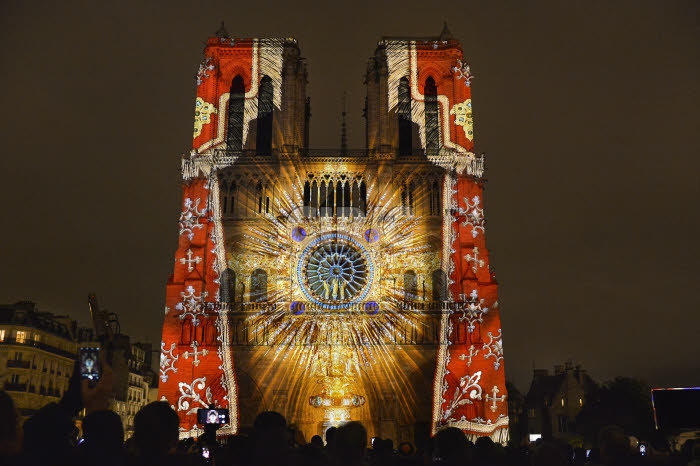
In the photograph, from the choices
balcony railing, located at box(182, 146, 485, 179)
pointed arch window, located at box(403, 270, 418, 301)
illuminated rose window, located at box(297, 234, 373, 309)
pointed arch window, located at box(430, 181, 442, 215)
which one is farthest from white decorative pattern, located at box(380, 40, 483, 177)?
illuminated rose window, located at box(297, 234, 373, 309)

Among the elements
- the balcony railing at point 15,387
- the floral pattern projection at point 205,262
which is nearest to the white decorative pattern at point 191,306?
the floral pattern projection at point 205,262

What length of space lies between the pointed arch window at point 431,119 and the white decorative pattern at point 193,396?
680 inches

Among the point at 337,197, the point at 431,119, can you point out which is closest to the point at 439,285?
the point at 337,197

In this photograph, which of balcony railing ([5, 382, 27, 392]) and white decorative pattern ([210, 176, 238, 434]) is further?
balcony railing ([5, 382, 27, 392])

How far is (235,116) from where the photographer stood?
4094 centimetres

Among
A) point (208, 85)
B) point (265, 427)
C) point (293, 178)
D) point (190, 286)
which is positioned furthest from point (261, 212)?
point (265, 427)

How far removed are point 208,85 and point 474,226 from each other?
55.0 ft

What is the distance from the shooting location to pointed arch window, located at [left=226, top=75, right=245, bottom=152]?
4041cm

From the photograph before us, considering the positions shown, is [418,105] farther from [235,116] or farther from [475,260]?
[235,116]

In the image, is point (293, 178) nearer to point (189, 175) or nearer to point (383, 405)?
point (189, 175)

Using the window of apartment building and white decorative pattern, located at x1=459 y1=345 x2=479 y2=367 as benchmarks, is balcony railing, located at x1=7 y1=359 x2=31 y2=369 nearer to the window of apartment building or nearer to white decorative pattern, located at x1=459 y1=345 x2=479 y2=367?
white decorative pattern, located at x1=459 y1=345 x2=479 y2=367

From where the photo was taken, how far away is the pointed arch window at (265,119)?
4122 cm

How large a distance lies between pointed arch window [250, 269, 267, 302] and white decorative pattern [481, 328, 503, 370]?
11.6 meters

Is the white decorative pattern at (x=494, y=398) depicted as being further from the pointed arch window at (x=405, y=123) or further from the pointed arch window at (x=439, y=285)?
the pointed arch window at (x=405, y=123)
